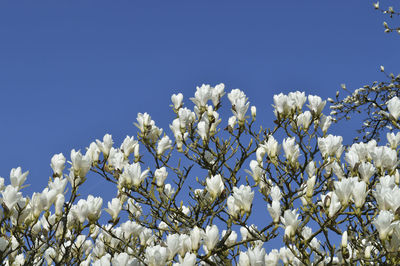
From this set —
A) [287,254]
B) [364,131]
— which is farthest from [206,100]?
[364,131]

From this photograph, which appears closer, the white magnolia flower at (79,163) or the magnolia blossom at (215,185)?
the white magnolia flower at (79,163)

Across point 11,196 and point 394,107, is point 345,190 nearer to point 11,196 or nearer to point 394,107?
point 394,107

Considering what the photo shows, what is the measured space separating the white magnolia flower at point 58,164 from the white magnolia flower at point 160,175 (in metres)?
0.95

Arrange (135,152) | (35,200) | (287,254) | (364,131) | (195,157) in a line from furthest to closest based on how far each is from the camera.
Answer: (364,131) < (195,157) < (135,152) < (287,254) < (35,200)

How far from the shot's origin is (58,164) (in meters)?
4.21

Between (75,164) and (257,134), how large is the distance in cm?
222

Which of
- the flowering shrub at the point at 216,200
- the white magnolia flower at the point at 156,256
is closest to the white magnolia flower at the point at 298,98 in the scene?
the flowering shrub at the point at 216,200

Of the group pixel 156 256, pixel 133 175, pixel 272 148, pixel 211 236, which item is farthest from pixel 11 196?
pixel 272 148

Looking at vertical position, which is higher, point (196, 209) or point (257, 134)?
point (257, 134)

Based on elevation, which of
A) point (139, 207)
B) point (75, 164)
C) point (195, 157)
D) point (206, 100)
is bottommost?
point (75, 164)

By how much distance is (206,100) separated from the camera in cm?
541

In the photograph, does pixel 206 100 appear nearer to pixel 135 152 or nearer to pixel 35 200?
pixel 135 152

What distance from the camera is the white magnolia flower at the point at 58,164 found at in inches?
166

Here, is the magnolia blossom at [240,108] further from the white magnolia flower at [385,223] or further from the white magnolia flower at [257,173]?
the white magnolia flower at [385,223]
